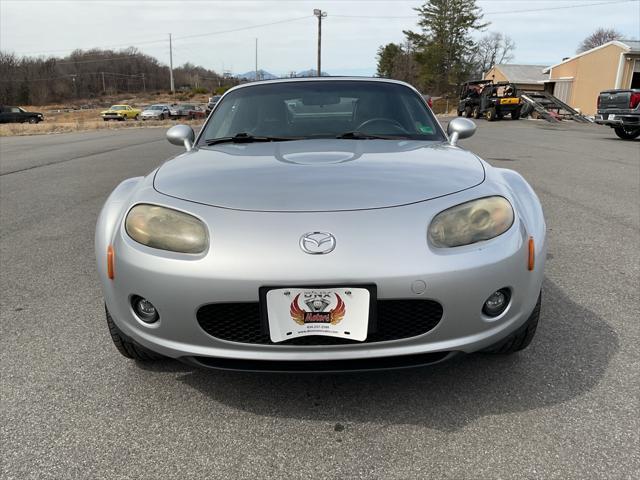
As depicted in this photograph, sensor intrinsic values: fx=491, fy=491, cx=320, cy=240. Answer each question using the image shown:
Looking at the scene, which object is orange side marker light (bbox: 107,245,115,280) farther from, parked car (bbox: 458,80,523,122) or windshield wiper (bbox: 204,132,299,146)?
parked car (bbox: 458,80,523,122)

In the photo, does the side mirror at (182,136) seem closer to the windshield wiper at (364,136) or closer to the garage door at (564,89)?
the windshield wiper at (364,136)

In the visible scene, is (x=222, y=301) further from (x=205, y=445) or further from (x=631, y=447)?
(x=631, y=447)

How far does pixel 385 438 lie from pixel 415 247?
697 mm

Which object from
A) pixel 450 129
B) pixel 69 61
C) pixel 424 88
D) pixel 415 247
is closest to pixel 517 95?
pixel 450 129

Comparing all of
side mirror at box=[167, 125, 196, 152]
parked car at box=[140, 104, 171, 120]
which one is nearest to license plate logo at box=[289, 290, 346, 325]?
side mirror at box=[167, 125, 196, 152]

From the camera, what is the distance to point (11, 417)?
190 centimetres

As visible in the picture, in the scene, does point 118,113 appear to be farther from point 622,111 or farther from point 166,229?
point 166,229

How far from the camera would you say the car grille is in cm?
168

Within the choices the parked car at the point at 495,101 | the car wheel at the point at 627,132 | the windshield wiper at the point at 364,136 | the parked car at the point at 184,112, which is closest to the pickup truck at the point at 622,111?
the car wheel at the point at 627,132

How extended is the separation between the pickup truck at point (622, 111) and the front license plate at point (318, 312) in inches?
620

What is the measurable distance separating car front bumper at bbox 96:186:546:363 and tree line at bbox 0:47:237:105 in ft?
315

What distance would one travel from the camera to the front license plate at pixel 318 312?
162cm

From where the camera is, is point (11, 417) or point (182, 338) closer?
point (182, 338)

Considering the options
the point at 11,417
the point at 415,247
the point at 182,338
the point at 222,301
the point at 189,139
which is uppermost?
the point at 189,139
